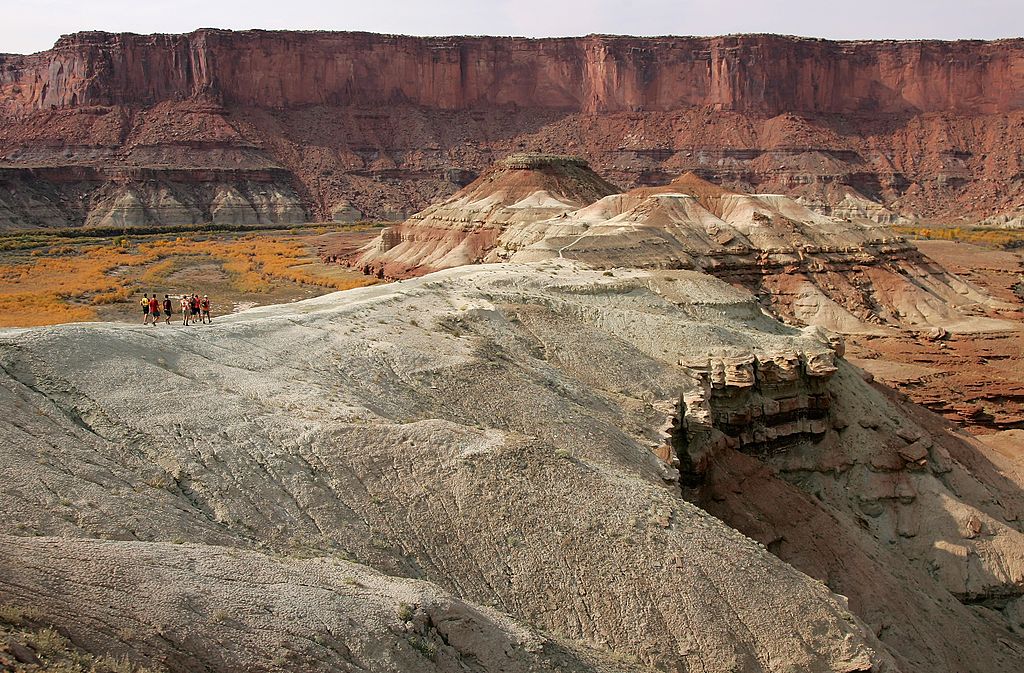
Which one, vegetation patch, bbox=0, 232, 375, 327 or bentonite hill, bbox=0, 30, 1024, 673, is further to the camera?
vegetation patch, bbox=0, 232, 375, 327

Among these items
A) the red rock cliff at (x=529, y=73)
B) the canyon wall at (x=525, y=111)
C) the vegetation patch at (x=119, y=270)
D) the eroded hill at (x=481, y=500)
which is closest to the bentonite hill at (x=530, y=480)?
the eroded hill at (x=481, y=500)

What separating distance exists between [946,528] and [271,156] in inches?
4379

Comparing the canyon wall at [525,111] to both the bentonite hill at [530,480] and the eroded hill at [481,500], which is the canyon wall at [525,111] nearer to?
the bentonite hill at [530,480]

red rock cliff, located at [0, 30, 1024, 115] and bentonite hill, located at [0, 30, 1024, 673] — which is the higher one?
red rock cliff, located at [0, 30, 1024, 115]

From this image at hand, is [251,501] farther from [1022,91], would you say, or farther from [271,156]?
[1022,91]

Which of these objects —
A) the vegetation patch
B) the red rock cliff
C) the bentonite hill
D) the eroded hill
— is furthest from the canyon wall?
the eroded hill

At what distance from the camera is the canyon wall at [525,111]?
118 meters

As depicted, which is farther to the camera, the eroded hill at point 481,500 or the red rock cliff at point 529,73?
the red rock cliff at point 529,73

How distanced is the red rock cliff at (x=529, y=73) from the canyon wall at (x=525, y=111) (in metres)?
0.24

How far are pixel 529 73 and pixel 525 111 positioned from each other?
5.63m

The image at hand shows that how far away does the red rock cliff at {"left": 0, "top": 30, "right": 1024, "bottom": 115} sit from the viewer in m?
123

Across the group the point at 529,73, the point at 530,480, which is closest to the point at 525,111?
the point at 529,73

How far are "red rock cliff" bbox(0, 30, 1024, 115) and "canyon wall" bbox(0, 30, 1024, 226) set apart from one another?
0.24m

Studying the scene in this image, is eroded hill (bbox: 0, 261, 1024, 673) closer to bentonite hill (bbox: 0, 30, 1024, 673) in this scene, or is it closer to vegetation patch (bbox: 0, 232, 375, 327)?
bentonite hill (bbox: 0, 30, 1024, 673)
